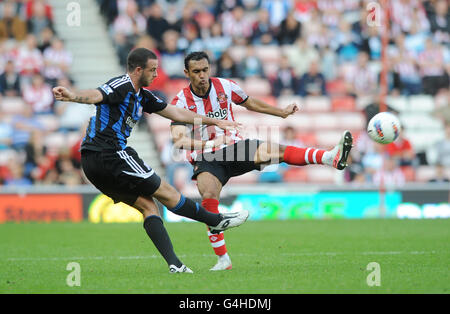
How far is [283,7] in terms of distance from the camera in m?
21.6

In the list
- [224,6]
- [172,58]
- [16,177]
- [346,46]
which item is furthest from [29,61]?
[346,46]

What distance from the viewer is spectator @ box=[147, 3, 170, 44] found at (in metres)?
20.6

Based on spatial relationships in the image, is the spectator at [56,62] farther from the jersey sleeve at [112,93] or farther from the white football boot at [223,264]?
the jersey sleeve at [112,93]

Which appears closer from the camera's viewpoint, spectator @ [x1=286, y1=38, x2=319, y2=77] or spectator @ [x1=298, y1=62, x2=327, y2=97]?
spectator @ [x1=298, y1=62, x2=327, y2=97]

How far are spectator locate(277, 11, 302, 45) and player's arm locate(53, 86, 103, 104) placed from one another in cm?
1395

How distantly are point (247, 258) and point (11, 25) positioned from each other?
45.7 ft

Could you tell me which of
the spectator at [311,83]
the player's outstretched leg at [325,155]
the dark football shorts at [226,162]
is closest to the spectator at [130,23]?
the spectator at [311,83]

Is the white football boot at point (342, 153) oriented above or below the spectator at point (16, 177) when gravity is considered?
above

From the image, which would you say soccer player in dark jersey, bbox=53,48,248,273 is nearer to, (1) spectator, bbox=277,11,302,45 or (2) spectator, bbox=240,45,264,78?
(2) spectator, bbox=240,45,264,78

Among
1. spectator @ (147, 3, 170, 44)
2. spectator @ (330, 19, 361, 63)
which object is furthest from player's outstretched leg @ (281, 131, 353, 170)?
spectator @ (330, 19, 361, 63)

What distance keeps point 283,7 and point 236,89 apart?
42.6ft

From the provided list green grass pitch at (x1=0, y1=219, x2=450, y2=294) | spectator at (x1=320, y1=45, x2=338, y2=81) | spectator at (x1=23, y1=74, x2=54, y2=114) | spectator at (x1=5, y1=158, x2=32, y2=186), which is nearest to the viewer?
green grass pitch at (x1=0, y1=219, x2=450, y2=294)

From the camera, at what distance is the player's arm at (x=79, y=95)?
6.88 m

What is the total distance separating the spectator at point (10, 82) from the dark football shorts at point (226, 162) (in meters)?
12.1
